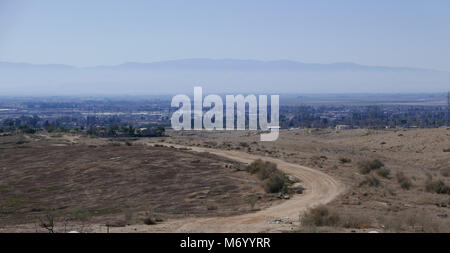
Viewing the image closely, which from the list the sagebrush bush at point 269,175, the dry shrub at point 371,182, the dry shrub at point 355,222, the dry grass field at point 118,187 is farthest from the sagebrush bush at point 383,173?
the dry shrub at point 355,222

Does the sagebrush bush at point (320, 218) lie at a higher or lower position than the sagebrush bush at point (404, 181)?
higher

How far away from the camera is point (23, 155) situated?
45969mm

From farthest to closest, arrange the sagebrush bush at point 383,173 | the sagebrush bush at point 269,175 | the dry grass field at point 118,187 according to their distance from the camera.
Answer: the sagebrush bush at point 383,173 → the sagebrush bush at point 269,175 → the dry grass field at point 118,187

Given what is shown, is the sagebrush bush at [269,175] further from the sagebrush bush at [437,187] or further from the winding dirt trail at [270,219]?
the sagebrush bush at [437,187]

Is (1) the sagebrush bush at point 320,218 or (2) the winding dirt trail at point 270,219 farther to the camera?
(1) the sagebrush bush at point 320,218

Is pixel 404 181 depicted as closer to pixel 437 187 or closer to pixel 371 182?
pixel 371 182

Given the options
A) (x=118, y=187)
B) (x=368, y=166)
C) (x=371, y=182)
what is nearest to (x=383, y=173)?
(x=368, y=166)

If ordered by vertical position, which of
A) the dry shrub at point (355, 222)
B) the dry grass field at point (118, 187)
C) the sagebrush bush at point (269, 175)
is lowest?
the dry grass field at point (118, 187)

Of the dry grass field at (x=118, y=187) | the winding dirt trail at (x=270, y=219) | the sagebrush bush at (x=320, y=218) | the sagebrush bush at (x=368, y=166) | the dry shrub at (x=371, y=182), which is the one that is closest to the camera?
the winding dirt trail at (x=270, y=219)

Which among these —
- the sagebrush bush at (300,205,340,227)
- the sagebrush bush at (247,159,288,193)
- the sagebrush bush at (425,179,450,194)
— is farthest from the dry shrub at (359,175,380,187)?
the sagebrush bush at (300,205,340,227)

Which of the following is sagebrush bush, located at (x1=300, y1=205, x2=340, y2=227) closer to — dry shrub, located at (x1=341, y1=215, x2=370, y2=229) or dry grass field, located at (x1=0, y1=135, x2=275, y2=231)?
dry shrub, located at (x1=341, y1=215, x2=370, y2=229)

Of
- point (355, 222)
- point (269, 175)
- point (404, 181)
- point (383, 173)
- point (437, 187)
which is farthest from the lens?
point (383, 173)

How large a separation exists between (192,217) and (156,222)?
1909 mm
